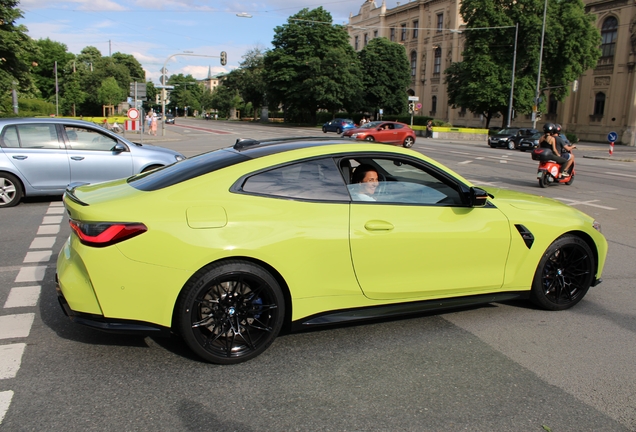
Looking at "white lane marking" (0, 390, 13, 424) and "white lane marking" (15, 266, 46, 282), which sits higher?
"white lane marking" (0, 390, 13, 424)

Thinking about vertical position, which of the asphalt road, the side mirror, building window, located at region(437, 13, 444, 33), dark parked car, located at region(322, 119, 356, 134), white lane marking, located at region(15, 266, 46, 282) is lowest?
white lane marking, located at region(15, 266, 46, 282)

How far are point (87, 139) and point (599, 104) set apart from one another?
55.8 metres

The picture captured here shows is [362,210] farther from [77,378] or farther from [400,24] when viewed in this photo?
[400,24]

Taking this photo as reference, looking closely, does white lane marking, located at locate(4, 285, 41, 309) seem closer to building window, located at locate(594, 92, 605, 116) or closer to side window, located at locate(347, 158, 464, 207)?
side window, located at locate(347, 158, 464, 207)

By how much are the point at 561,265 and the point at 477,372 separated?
1.69 m

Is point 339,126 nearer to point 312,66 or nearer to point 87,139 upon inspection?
point 312,66

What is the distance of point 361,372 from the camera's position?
3598 mm

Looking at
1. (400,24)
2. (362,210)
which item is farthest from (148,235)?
(400,24)

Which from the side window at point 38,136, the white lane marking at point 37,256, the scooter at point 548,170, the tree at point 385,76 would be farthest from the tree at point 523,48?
the white lane marking at point 37,256

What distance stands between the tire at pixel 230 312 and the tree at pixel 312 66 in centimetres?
6709

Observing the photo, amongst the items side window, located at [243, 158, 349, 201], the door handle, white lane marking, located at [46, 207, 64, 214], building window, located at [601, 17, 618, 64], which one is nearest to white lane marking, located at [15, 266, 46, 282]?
side window, located at [243, 158, 349, 201]

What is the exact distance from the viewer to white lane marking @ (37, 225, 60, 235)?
7.79 m

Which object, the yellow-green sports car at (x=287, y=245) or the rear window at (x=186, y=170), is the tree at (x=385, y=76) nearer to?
the yellow-green sports car at (x=287, y=245)

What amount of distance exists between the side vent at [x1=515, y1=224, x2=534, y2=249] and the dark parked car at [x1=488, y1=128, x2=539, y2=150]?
34581 millimetres
